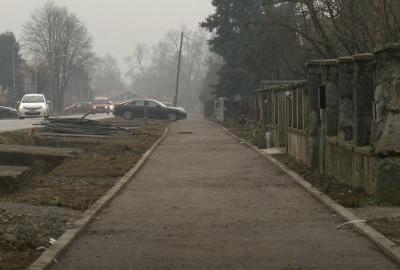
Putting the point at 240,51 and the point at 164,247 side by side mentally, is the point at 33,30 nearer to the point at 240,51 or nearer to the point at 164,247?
the point at 240,51

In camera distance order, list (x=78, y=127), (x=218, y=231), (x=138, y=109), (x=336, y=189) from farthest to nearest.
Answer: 1. (x=138, y=109)
2. (x=78, y=127)
3. (x=336, y=189)
4. (x=218, y=231)

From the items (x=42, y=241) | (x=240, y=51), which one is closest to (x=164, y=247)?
(x=42, y=241)

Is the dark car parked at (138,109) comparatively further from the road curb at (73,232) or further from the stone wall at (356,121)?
the road curb at (73,232)

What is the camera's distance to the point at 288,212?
10.8 meters

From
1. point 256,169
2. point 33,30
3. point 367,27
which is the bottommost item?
point 256,169

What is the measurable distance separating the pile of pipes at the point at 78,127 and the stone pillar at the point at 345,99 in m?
18.2

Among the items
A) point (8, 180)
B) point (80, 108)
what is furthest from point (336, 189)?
point (80, 108)

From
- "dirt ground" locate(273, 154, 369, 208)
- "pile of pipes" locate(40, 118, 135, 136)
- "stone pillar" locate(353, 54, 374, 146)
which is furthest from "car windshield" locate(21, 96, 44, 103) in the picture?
"stone pillar" locate(353, 54, 374, 146)

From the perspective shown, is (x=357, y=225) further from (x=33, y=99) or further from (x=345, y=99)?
(x=33, y=99)

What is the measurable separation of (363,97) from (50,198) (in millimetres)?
5409

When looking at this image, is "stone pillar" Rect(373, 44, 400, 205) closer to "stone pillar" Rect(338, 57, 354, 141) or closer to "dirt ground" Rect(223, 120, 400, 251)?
"dirt ground" Rect(223, 120, 400, 251)

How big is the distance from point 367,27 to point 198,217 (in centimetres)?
1328

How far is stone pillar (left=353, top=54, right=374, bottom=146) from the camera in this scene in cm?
1231

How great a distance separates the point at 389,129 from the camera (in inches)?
423
